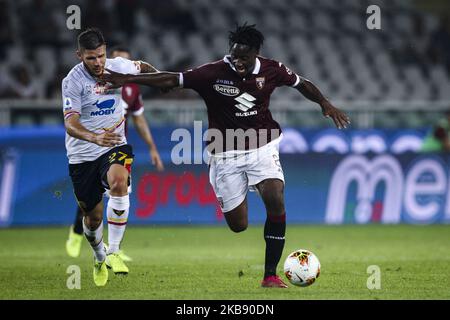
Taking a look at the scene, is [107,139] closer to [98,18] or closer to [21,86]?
[21,86]

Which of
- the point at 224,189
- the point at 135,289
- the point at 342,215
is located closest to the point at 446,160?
the point at 342,215

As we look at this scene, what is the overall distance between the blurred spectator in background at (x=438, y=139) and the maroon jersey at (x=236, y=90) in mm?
9207

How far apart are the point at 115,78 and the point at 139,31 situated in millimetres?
12937

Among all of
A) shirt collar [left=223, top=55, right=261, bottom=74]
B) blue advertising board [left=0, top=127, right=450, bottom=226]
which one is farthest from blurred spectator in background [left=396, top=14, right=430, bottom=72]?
shirt collar [left=223, top=55, right=261, bottom=74]

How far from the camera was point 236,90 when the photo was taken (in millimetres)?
9406

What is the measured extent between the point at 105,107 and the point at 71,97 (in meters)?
0.44

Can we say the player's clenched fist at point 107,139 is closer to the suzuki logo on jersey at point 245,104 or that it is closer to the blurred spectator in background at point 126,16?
the suzuki logo on jersey at point 245,104

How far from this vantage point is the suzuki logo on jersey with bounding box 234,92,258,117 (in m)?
9.45

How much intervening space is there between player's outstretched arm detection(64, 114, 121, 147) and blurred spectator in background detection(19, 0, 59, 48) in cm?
1131

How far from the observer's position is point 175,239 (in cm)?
1533

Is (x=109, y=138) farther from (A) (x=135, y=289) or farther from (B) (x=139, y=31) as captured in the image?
(B) (x=139, y=31)

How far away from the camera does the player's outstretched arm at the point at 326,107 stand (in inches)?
384

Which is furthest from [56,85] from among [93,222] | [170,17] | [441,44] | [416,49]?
[441,44]

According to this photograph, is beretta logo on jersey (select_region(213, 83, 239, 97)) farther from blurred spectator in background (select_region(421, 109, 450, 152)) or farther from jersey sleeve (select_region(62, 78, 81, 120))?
blurred spectator in background (select_region(421, 109, 450, 152))
